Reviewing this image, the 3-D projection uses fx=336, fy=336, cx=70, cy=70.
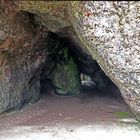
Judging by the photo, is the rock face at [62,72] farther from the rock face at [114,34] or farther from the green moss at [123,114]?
the rock face at [114,34]

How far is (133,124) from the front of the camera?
4781 millimetres

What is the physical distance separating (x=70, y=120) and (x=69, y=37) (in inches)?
70.1

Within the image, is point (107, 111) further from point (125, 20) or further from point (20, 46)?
point (125, 20)

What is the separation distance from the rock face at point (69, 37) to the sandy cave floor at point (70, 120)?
0.95 feet

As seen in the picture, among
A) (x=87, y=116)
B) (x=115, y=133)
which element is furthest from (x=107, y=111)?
(x=115, y=133)

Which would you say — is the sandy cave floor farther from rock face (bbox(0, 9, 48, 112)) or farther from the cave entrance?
rock face (bbox(0, 9, 48, 112))

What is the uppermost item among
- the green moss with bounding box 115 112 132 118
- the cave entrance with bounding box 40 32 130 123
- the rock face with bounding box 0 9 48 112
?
the rock face with bounding box 0 9 48 112

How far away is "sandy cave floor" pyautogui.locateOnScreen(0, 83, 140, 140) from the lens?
4465 mm

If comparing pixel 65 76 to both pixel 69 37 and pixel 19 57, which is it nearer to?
pixel 69 37

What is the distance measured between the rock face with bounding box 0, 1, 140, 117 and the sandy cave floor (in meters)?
0.29

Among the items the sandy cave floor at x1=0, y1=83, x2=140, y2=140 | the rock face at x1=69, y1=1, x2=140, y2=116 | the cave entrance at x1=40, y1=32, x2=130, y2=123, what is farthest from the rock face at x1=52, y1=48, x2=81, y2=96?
the rock face at x1=69, y1=1, x2=140, y2=116

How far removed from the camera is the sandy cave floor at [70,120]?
446 centimetres

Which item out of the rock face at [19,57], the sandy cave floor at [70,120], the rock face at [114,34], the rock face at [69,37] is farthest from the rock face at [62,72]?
the rock face at [114,34]

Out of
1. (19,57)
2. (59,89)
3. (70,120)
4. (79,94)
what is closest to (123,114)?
(70,120)
